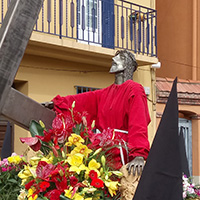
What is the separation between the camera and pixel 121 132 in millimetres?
3168

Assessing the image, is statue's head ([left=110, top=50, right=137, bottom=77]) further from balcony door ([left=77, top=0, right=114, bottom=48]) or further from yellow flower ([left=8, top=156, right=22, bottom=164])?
balcony door ([left=77, top=0, right=114, bottom=48])

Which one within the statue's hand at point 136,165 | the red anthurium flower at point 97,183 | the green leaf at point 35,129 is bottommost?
the red anthurium flower at point 97,183

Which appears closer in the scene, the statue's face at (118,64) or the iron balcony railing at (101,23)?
the statue's face at (118,64)

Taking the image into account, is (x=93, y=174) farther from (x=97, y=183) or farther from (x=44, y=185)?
(x=44, y=185)

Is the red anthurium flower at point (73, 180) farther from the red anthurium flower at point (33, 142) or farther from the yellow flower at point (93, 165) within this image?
the red anthurium flower at point (33, 142)

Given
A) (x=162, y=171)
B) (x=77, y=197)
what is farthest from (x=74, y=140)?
(x=162, y=171)

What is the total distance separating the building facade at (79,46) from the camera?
8625 millimetres

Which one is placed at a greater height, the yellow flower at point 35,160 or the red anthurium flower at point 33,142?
the red anthurium flower at point 33,142

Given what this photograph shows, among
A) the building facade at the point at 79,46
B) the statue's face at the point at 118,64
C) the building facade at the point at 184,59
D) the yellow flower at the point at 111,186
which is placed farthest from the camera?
the building facade at the point at 184,59

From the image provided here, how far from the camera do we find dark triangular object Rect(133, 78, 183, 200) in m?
2.54

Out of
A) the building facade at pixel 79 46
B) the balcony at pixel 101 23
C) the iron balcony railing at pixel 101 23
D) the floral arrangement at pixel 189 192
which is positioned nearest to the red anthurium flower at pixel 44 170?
the floral arrangement at pixel 189 192

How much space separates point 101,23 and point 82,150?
7412 mm

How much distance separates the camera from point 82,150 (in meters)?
2.65

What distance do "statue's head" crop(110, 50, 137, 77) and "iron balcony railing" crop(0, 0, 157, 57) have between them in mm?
5084
